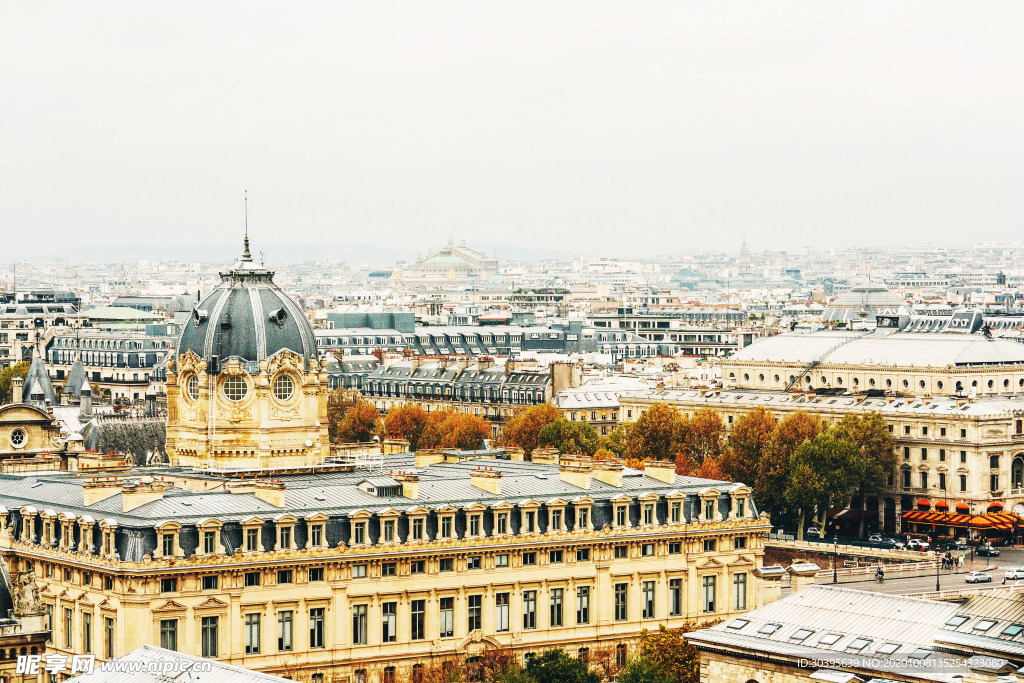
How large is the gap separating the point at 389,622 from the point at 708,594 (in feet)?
43.7

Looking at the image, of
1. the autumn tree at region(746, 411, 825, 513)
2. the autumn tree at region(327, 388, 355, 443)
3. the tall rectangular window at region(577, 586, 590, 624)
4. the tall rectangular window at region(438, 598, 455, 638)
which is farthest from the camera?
the autumn tree at region(327, 388, 355, 443)

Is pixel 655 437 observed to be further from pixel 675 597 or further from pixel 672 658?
pixel 672 658

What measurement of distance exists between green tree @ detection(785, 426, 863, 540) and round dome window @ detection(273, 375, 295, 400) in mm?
47167

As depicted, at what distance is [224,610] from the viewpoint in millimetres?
85125

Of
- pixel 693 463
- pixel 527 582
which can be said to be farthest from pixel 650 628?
pixel 693 463

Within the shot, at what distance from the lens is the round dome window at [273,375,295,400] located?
10256cm

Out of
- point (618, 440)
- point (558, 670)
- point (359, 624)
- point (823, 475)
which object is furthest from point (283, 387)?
point (618, 440)

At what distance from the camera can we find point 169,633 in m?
84.1

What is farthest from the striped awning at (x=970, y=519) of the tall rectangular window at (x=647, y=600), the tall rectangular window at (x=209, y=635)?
the tall rectangular window at (x=209, y=635)

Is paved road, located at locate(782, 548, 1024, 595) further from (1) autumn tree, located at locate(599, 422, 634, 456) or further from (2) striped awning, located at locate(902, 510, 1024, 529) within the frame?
(1) autumn tree, located at locate(599, 422, 634, 456)

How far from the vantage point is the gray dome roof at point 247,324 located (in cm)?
10238

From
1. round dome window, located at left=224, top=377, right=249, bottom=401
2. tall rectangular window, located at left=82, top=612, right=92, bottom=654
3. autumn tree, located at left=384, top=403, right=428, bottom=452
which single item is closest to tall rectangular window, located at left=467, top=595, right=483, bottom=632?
tall rectangular window, located at left=82, top=612, right=92, bottom=654

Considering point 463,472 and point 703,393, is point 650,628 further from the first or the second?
point 703,393

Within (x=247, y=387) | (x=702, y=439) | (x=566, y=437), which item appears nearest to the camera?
Result: (x=247, y=387)
